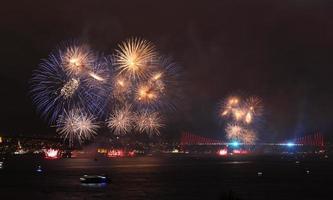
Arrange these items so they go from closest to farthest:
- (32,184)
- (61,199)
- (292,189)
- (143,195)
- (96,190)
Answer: (61,199)
(143,195)
(96,190)
(292,189)
(32,184)

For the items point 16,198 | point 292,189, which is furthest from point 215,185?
point 16,198

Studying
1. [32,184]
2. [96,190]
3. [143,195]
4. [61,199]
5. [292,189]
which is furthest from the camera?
[32,184]

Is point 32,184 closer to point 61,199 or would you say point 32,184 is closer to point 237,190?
point 61,199

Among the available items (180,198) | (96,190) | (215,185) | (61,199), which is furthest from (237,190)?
(61,199)

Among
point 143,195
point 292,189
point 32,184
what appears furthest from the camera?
point 32,184

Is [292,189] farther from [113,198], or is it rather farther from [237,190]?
[113,198]

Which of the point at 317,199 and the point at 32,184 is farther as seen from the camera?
the point at 32,184

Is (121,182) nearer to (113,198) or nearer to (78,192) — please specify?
(78,192)

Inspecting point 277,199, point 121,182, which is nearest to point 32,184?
point 121,182

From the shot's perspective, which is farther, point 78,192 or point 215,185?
point 215,185
